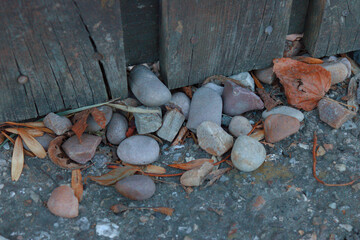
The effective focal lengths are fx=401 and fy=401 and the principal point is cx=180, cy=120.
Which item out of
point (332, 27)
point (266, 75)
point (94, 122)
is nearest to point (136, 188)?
point (94, 122)

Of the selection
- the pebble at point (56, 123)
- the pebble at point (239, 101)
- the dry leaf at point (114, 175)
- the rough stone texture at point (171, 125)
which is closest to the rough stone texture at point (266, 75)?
the pebble at point (239, 101)

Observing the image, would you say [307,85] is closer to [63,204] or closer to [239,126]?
[239,126]

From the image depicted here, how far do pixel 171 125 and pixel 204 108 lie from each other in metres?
0.26

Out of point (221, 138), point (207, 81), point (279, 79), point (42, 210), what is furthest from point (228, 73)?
point (42, 210)

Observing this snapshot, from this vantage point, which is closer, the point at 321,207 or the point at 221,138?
the point at 321,207

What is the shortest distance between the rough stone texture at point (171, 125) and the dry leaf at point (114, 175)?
33 centimetres

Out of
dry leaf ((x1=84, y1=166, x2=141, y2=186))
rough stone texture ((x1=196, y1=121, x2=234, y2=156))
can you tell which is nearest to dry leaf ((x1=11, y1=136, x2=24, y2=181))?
→ dry leaf ((x1=84, y1=166, x2=141, y2=186))

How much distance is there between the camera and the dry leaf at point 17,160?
8.23 feet

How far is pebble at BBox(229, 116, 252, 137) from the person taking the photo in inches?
110

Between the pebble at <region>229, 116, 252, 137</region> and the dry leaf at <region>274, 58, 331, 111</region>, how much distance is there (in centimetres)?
41

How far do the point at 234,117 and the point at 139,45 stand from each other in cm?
84

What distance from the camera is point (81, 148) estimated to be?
2.62 metres

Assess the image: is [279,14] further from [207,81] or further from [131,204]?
[131,204]

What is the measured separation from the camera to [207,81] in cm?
302
